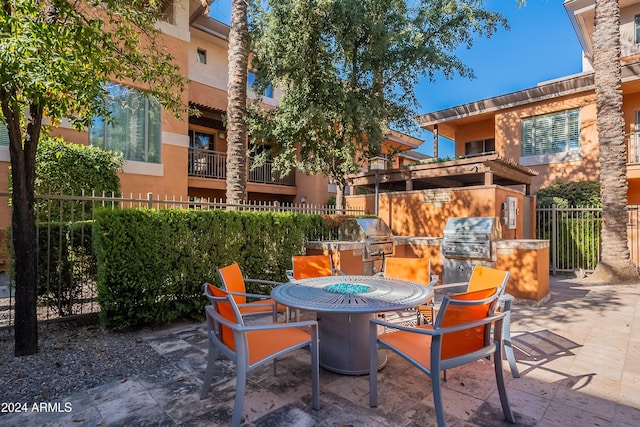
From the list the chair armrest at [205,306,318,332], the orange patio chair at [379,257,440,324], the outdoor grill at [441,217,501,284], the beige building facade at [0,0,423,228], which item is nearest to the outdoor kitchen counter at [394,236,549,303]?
the outdoor grill at [441,217,501,284]

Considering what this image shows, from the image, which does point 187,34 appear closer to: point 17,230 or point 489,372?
point 17,230

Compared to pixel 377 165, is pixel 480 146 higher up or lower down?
higher up

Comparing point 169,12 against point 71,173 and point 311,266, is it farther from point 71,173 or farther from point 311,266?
point 311,266

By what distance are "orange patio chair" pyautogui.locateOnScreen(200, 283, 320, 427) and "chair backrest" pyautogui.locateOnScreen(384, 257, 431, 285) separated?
2.13 metres

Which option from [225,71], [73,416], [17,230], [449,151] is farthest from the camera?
[449,151]

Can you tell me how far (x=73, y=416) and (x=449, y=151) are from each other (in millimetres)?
19286

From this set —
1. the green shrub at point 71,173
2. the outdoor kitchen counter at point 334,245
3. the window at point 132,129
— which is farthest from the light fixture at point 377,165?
the window at point 132,129

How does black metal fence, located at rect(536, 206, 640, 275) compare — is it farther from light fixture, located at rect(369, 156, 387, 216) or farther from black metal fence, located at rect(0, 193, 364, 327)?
black metal fence, located at rect(0, 193, 364, 327)

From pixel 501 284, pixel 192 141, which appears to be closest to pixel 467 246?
pixel 501 284

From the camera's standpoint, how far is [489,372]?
11.1ft

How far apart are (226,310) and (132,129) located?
954 centimetres

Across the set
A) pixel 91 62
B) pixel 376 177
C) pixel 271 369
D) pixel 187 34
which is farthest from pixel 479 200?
pixel 187 34

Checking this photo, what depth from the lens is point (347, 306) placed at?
292 centimetres

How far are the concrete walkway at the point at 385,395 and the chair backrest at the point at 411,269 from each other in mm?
1221
